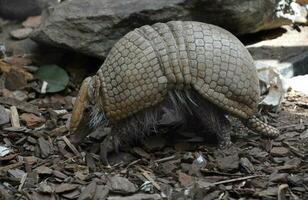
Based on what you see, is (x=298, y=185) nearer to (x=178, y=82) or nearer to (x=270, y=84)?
(x=178, y=82)

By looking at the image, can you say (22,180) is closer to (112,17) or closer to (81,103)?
(81,103)

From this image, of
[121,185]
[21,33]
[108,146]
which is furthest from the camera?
[21,33]

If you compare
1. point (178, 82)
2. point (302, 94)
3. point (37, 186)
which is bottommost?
point (37, 186)

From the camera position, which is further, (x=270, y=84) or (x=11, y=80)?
(x=11, y=80)

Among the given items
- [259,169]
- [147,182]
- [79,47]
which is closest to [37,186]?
[147,182]

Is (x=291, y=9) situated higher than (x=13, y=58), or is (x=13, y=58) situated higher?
(x=291, y=9)

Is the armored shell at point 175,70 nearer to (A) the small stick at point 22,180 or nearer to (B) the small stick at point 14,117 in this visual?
(A) the small stick at point 22,180

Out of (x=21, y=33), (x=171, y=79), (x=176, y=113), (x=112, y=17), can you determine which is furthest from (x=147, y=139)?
(x=21, y=33)
